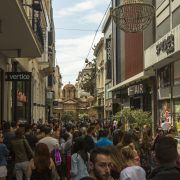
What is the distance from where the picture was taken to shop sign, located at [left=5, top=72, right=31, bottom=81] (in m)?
20.4

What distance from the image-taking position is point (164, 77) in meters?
29.2

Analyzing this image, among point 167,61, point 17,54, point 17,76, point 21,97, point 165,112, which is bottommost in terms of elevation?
point 165,112

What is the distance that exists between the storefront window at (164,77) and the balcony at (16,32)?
862 cm

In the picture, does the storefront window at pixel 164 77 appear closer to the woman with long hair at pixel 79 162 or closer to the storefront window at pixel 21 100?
the storefront window at pixel 21 100

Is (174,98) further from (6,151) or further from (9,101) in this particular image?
(6,151)

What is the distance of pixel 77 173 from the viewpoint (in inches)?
356

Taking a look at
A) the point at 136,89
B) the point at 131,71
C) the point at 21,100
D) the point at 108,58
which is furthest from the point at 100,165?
the point at 108,58

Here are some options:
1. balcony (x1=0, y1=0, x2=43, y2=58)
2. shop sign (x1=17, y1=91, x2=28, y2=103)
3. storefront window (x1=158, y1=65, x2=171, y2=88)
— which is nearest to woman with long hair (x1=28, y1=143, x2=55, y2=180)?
balcony (x1=0, y1=0, x2=43, y2=58)

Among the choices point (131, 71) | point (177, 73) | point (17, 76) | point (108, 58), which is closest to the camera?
point (17, 76)

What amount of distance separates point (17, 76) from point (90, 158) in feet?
54.1

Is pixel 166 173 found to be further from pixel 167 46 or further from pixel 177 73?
pixel 177 73

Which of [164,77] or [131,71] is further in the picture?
[131,71]

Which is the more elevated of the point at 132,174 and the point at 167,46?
the point at 167,46

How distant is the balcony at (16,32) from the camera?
12620 millimetres
